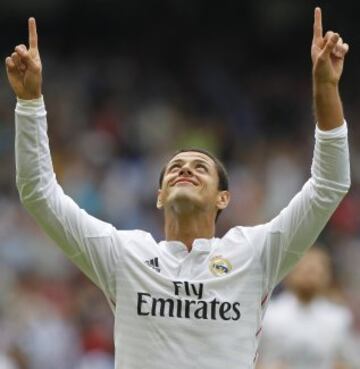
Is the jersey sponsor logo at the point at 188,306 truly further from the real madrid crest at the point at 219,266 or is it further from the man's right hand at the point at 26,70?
the man's right hand at the point at 26,70

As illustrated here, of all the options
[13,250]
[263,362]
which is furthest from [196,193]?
[13,250]

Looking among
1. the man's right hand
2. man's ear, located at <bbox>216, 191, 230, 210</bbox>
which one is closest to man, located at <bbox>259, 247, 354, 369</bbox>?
man's ear, located at <bbox>216, 191, 230, 210</bbox>

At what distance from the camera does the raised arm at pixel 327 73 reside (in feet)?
21.0

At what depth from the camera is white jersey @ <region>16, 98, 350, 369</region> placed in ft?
21.6

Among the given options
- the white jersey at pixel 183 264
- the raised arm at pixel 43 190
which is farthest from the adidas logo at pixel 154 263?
the raised arm at pixel 43 190

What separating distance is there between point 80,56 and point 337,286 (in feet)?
26.3

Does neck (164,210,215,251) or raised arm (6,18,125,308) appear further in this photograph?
neck (164,210,215,251)

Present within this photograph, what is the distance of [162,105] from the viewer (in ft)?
66.9

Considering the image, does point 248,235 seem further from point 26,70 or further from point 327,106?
point 26,70

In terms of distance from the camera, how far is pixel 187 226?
6992 millimetres

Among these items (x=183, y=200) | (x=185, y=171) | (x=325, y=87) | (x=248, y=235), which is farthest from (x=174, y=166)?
(x=325, y=87)

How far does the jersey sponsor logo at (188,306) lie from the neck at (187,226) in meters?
0.35

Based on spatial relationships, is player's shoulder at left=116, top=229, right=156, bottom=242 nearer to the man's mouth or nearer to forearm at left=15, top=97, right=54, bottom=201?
the man's mouth

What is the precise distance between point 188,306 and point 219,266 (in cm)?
28
